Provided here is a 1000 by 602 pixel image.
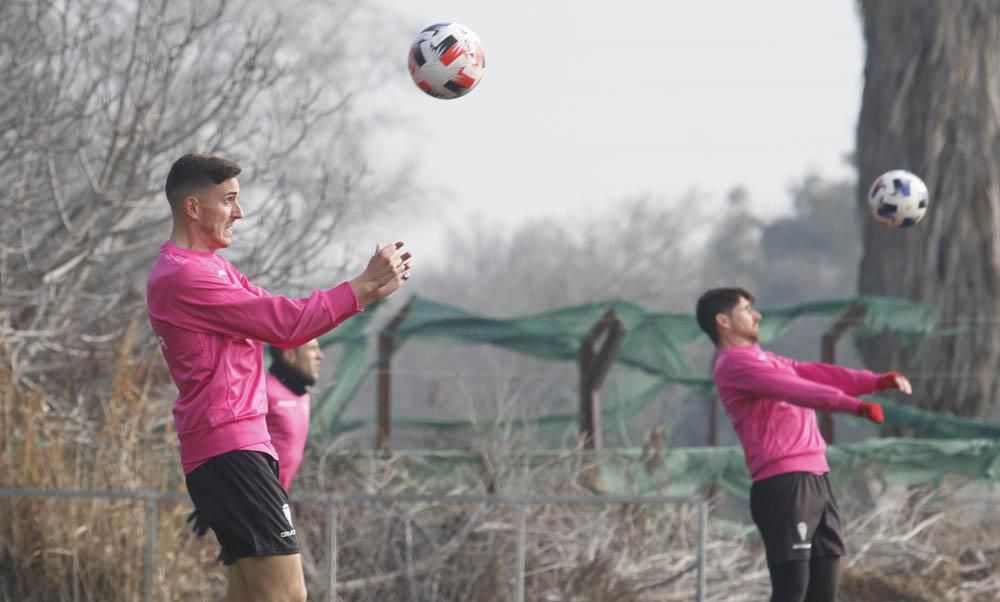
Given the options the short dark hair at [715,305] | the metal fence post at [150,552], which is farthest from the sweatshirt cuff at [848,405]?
the metal fence post at [150,552]

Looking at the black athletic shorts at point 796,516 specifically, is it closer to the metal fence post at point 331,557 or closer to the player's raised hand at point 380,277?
the metal fence post at point 331,557

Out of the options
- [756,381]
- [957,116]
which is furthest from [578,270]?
[756,381]

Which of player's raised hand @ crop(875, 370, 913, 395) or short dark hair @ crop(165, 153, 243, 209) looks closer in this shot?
short dark hair @ crop(165, 153, 243, 209)

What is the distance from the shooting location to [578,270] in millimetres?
60844

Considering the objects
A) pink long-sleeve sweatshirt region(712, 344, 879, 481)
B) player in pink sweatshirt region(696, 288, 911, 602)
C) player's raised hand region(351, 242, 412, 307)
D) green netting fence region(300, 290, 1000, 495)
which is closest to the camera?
player's raised hand region(351, 242, 412, 307)

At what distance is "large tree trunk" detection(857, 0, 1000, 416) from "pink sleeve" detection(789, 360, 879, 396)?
24.0 feet

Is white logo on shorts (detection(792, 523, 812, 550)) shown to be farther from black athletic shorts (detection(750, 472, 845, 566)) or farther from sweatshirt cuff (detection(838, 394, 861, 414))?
sweatshirt cuff (detection(838, 394, 861, 414))

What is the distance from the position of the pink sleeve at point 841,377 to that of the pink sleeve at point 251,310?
3276 millimetres

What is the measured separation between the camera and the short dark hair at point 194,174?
527cm

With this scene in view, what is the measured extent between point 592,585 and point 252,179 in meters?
3.84

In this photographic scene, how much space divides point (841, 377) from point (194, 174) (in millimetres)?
3602

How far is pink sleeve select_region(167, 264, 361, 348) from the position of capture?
15.9ft

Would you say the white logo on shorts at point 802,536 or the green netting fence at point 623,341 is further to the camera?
the green netting fence at point 623,341

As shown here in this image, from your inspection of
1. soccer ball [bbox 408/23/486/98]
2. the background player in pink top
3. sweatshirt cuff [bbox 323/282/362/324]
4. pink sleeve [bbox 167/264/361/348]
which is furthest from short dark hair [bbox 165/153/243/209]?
the background player in pink top
